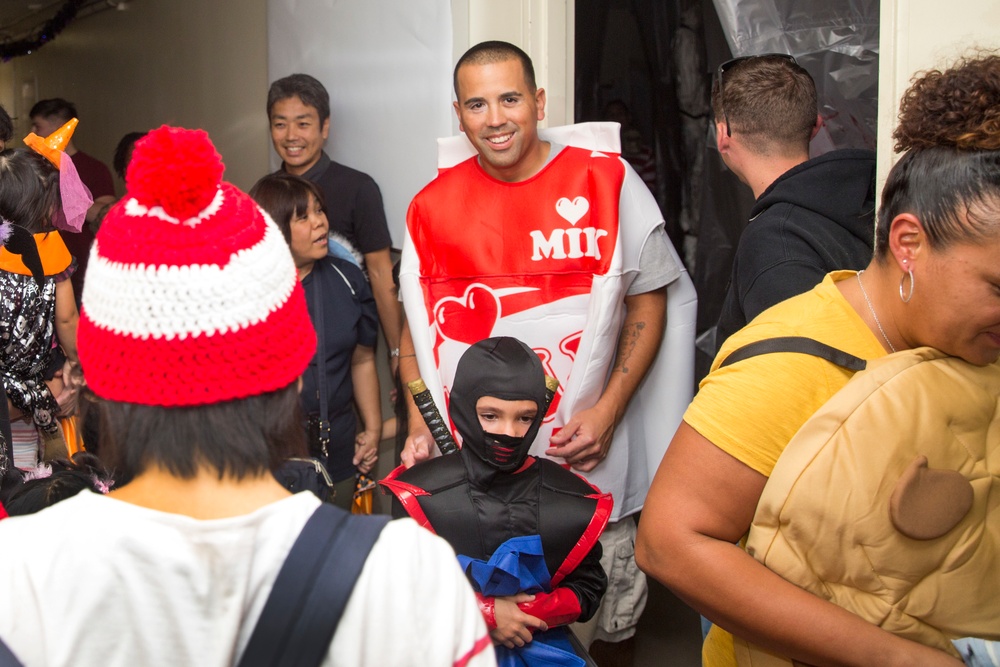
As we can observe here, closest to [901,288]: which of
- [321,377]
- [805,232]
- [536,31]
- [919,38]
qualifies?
[805,232]

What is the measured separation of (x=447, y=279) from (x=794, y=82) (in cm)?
110

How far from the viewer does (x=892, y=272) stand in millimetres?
1484

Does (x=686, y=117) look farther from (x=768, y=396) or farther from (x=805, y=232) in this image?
(x=768, y=396)

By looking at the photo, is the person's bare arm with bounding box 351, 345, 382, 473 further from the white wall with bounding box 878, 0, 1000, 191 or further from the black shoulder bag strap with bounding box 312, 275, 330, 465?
the white wall with bounding box 878, 0, 1000, 191

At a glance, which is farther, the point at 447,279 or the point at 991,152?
the point at 447,279

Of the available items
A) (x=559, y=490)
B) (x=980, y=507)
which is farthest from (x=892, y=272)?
(x=559, y=490)

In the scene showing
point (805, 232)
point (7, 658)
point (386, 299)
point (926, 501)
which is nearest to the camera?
point (7, 658)

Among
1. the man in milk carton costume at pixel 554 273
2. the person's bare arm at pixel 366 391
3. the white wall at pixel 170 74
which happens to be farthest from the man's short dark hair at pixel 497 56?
the white wall at pixel 170 74

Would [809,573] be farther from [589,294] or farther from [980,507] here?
[589,294]

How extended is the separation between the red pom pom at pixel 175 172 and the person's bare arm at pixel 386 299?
2.57 metres

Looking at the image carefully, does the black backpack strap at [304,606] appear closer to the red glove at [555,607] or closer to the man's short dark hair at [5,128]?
the red glove at [555,607]

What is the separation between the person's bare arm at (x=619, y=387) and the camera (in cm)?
270

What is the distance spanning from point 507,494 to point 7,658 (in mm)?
1289

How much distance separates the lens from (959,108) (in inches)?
55.6
